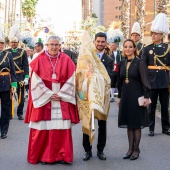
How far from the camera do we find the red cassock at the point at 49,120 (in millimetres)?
7855

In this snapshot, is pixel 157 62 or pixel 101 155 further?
pixel 157 62

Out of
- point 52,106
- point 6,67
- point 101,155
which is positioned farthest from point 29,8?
point 52,106

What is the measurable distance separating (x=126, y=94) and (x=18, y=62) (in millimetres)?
5112

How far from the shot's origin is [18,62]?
501 inches

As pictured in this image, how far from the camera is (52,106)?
7910 millimetres

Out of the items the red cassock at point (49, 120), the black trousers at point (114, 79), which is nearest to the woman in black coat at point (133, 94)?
the black trousers at point (114, 79)

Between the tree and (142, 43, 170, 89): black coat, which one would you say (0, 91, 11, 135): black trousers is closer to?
(142, 43, 170, 89): black coat

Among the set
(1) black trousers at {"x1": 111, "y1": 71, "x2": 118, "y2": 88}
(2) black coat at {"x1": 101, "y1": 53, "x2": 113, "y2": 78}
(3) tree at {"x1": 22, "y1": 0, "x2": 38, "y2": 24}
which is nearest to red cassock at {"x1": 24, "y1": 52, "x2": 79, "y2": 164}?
(2) black coat at {"x1": 101, "y1": 53, "x2": 113, "y2": 78}

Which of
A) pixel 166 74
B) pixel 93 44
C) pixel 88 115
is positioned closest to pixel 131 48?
pixel 93 44

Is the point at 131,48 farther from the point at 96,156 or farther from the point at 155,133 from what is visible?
the point at 155,133

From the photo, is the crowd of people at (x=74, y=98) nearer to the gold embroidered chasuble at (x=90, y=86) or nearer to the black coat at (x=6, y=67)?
the gold embroidered chasuble at (x=90, y=86)

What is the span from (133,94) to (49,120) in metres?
1.36

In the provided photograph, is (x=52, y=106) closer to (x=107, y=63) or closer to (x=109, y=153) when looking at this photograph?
(x=107, y=63)

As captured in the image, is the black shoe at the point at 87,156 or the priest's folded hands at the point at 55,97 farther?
the black shoe at the point at 87,156
